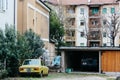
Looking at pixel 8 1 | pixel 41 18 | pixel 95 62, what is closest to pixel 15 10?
pixel 8 1

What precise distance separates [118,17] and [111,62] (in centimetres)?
3033

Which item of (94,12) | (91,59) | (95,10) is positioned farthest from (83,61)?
(95,10)

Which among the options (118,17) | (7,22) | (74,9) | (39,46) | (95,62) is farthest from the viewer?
(74,9)

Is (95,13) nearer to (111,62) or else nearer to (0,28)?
(111,62)

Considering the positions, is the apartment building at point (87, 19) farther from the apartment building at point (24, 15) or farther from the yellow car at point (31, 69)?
the yellow car at point (31, 69)

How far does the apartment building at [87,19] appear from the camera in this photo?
8488 cm

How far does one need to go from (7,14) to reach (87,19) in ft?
174

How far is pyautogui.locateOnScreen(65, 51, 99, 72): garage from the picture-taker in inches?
2021

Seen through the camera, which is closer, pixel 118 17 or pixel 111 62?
pixel 111 62

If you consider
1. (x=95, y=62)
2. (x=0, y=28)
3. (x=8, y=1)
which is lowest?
(x=95, y=62)

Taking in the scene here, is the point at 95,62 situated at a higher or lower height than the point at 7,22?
lower

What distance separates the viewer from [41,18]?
51.9 m

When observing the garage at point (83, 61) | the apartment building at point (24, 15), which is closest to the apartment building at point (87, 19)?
the garage at point (83, 61)

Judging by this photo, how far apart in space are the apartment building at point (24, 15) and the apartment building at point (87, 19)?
30.7 meters
